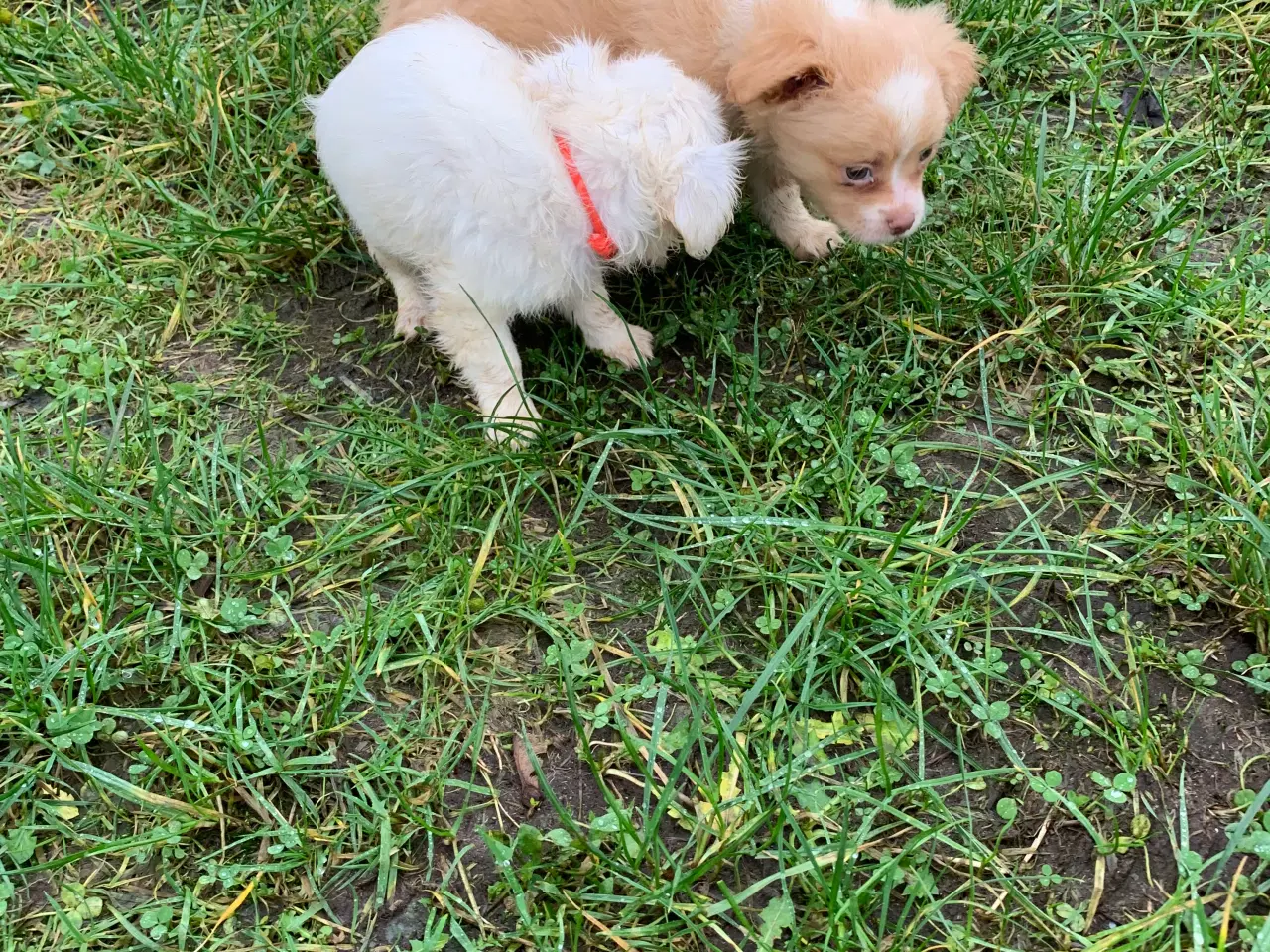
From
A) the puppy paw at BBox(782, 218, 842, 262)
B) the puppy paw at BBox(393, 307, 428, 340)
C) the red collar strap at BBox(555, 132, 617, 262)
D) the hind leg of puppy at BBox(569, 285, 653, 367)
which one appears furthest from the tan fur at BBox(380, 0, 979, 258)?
the puppy paw at BBox(393, 307, 428, 340)

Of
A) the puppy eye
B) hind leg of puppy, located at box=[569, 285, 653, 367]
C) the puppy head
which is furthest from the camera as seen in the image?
hind leg of puppy, located at box=[569, 285, 653, 367]

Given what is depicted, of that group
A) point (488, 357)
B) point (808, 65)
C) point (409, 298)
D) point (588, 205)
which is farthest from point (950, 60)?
point (409, 298)

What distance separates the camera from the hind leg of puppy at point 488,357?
243 cm

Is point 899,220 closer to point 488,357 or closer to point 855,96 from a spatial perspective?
point 855,96

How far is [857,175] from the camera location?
2445 mm

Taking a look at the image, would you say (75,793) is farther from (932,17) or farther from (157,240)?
(932,17)

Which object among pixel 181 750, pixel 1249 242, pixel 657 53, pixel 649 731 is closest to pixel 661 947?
pixel 649 731

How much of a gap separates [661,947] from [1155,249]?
239 cm

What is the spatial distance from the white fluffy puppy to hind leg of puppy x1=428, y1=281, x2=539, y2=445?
1 cm

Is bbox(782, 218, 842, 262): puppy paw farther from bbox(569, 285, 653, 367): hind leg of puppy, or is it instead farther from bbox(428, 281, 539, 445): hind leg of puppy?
bbox(428, 281, 539, 445): hind leg of puppy

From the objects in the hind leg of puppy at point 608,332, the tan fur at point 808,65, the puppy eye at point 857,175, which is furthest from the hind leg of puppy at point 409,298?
the puppy eye at point 857,175

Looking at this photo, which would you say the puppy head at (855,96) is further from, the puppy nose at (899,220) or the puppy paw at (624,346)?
the puppy paw at (624,346)

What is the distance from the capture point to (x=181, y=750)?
2051 millimetres

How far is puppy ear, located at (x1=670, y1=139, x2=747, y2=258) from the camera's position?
211 cm
